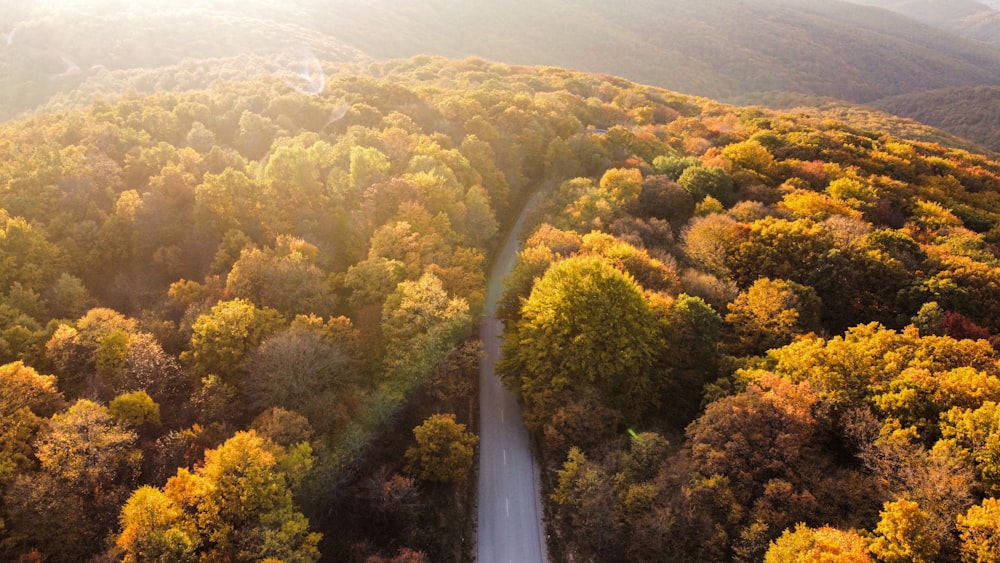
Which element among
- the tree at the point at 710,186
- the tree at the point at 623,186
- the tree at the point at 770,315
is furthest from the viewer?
the tree at the point at 710,186

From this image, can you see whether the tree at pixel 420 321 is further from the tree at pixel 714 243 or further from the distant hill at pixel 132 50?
the distant hill at pixel 132 50

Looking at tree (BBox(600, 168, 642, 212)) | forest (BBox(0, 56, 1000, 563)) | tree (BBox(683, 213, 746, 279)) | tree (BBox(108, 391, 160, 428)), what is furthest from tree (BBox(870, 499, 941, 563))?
tree (BBox(600, 168, 642, 212))

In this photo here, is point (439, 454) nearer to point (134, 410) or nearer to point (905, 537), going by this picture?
point (134, 410)

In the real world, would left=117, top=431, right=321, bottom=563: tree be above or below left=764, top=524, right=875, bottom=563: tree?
below

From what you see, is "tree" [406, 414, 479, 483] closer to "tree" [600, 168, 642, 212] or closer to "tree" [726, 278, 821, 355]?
"tree" [726, 278, 821, 355]

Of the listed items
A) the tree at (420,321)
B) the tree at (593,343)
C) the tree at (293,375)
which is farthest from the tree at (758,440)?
the tree at (293,375)

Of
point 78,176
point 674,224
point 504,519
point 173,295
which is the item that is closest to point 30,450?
point 173,295

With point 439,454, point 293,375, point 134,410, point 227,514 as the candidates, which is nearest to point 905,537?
point 439,454
